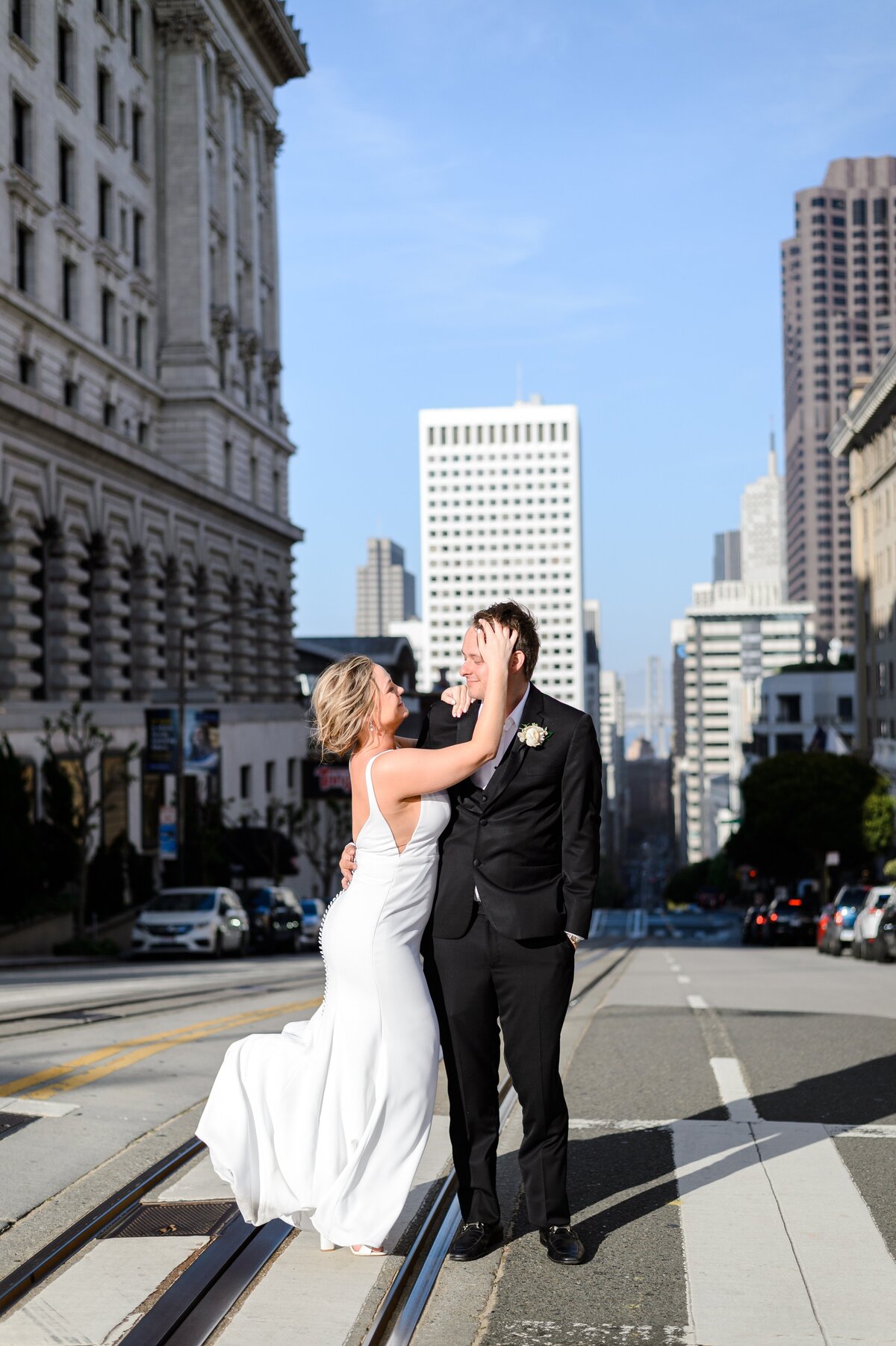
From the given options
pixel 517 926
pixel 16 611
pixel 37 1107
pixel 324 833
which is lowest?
pixel 324 833

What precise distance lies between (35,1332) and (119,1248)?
0.99m

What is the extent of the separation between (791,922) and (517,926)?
43.7 meters

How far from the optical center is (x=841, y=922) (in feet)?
110

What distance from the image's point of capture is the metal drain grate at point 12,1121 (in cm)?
791

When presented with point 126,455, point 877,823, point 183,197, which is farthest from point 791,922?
point 183,197

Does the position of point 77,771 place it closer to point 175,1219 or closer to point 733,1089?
point 733,1089

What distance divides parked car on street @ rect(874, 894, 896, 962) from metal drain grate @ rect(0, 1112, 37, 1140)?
71.4 ft

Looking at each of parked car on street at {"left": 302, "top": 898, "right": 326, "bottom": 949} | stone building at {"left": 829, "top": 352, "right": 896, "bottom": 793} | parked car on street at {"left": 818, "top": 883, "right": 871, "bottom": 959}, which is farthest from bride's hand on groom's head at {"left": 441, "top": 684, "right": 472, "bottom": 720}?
stone building at {"left": 829, "top": 352, "right": 896, "bottom": 793}

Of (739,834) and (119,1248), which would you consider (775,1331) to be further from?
(739,834)

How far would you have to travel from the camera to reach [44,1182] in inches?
273

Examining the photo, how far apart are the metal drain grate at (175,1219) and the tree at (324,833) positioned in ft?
171

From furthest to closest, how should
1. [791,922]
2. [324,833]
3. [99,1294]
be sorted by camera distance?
[324,833], [791,922], [99,1294]

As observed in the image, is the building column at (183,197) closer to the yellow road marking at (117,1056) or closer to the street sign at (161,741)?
the street sign at (161,741)

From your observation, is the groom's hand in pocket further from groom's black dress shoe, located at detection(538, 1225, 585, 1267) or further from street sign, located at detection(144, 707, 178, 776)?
street sign, located at detection(144, 707, 178, 776)
